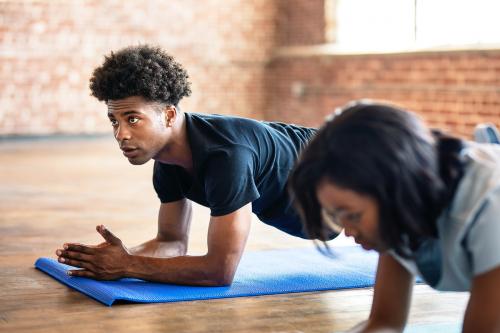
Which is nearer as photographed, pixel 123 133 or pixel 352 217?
pixel 352 217

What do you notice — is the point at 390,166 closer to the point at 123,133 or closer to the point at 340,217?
the point at 340,217

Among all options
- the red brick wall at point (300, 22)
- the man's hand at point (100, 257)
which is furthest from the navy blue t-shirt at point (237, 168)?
the red brick wall at point (300, 22)

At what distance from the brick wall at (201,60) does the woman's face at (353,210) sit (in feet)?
22.3

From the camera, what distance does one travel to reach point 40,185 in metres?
6.43

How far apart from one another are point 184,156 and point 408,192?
1.66m

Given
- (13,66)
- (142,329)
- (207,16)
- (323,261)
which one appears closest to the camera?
(142,329)

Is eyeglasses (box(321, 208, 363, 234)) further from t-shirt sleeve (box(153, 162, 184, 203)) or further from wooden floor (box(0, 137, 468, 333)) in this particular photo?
t-shirt sleeve (box(153, 162, 184, 203))

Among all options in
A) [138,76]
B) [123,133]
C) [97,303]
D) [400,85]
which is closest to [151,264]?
[97,303]

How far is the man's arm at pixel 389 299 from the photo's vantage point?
185 centimetres

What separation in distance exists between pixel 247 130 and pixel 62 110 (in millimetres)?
7226

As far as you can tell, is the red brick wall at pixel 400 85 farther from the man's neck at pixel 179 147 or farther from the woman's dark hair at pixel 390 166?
the woman's dark hair at pixel 390 166

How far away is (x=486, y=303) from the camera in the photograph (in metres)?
1.59

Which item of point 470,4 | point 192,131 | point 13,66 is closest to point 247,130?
point 192,131

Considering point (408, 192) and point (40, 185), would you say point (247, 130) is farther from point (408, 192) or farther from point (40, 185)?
point (40, 185)
